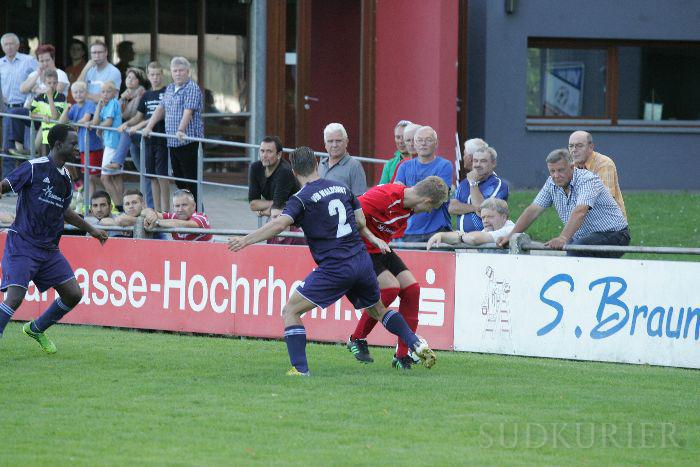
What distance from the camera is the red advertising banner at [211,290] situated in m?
12.1

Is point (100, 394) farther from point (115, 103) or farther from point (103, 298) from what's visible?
point (115, 103)

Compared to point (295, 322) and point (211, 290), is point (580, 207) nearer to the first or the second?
point (295, 322)

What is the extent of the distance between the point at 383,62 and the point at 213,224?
5.99m

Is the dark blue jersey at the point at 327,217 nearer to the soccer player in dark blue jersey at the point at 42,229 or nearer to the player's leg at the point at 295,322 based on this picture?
the player's leg at the point at 295,322

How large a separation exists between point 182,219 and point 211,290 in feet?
4.01

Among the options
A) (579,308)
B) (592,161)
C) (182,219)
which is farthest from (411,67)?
(579,308)

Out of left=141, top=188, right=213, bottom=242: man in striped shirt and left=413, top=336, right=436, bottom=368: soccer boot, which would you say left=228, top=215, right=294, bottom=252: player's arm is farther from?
left=141, top=188, right=213, bottom=242: man in striped shirt

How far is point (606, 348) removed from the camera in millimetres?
11352

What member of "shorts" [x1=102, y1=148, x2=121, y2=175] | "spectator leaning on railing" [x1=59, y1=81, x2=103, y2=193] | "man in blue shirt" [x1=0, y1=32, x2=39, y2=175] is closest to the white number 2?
"shorts" [x1=102, y1=148, x2=121, y2=175]

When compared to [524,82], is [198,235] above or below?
below

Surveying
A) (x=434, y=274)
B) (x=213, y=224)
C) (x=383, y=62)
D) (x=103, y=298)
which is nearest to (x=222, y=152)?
(x=383, y=62)

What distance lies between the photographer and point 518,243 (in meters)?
11.7

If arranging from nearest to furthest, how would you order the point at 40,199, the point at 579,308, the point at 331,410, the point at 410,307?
the point at 331,410, the point at 410,307, the point at 40,199, the point at 579,308

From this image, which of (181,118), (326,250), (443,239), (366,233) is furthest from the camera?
(181,118)
